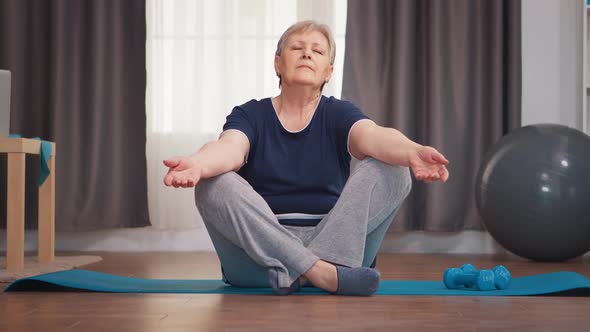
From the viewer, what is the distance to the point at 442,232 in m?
4.16

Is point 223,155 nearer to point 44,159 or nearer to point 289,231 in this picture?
point 289,231

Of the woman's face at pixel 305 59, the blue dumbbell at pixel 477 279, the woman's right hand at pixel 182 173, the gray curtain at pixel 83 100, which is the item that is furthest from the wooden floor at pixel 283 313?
the gray curtain at pixel 83 100

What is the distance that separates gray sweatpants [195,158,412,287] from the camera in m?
1.99

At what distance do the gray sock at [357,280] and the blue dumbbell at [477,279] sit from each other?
37cm

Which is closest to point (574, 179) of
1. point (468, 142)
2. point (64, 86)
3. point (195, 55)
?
point (468, 142)

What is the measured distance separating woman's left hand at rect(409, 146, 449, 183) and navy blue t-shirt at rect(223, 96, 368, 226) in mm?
342

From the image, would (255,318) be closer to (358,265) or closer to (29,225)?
(358,265)

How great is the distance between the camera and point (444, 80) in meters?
4.11

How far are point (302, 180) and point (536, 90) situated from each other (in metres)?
2.41

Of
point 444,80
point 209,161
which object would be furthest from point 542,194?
point 209,161

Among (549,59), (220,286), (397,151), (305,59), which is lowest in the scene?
(220,286)

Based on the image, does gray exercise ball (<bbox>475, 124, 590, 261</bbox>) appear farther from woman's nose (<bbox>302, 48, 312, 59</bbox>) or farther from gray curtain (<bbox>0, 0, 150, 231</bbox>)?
gray curtain (<bbox>0, 0, 150, 231</bbox>)

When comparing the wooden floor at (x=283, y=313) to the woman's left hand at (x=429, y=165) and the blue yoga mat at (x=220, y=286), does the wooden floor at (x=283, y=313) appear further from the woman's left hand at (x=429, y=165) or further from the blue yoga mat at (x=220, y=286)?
the woman's left hand at (x=429, y=165)

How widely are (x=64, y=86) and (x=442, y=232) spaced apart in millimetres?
2248
